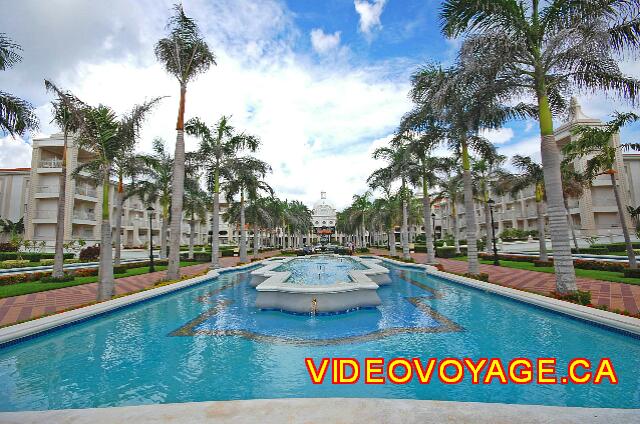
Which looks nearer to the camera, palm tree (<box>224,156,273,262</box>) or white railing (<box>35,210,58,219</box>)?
palm tree (<box>224,156,273,262</box>)

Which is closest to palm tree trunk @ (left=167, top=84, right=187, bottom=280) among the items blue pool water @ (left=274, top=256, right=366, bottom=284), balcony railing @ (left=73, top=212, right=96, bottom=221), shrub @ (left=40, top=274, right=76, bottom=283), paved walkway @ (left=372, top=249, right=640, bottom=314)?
shrub @ (left=40, top=274, right=76, bottom=283)

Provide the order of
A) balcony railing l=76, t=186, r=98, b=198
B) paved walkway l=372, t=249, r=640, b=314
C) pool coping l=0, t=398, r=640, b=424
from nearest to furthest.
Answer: pool coping l=0, t=398, r=640, b=424 → paved walkway l=372, t=249, r=640, b=314 → balcony railing l=76, t=186, r=98, b=198

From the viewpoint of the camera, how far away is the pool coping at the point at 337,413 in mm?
3430

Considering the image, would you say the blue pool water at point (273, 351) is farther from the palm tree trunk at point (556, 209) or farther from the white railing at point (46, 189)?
the white railing at point (46, 189)

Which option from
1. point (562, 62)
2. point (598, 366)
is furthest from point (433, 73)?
point (598, 366)

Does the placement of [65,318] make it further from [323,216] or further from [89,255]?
[323,216]

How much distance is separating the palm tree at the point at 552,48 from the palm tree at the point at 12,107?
53.1ft

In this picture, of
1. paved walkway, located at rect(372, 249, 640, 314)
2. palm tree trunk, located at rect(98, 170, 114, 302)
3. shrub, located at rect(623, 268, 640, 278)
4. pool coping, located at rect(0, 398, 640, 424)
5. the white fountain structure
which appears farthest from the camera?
shrub, located at rect(623, 268, 640, 278)

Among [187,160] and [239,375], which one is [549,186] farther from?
[187,160]

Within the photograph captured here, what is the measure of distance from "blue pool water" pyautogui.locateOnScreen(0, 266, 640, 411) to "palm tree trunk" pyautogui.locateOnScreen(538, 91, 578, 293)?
187 centimetres

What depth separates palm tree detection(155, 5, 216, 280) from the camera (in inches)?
671

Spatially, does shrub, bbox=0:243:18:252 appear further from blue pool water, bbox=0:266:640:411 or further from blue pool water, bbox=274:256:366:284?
blue pool water, bbox=0:266:640:411

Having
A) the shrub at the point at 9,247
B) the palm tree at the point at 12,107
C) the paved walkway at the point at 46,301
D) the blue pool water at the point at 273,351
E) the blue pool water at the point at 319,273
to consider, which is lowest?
the blue pool water at the point at 273,351

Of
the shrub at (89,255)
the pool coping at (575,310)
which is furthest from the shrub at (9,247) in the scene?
the pool coping at (575,310)
